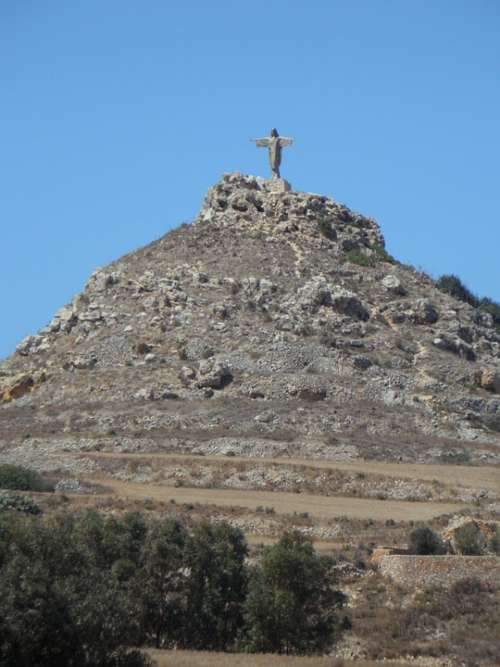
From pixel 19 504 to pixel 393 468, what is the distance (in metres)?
16.4

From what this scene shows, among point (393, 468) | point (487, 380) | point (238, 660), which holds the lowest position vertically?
point (238, 660)

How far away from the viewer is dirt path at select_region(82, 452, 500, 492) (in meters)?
56.1

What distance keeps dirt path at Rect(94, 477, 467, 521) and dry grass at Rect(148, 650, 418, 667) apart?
14.9 meters

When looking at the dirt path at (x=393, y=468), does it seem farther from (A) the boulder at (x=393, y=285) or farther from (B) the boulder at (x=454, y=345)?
(A) the boulder at (x=393, y=285)

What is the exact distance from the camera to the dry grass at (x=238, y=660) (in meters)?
32.6

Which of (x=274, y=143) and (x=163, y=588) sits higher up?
(x=274, y=143)

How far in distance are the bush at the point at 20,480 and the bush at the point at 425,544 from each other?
15525 mm

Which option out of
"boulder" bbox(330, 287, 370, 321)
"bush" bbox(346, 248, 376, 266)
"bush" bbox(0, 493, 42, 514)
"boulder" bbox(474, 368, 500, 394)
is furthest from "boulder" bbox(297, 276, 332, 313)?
"bush" bbox(0, 493, 42, 514)

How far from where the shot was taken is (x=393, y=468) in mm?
57594

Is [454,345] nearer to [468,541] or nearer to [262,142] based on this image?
[262,142]

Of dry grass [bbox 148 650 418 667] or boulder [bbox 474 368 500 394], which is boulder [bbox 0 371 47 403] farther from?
dry grass [bbox 148 650 418 667]

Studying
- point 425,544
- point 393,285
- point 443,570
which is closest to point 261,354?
point 393,285

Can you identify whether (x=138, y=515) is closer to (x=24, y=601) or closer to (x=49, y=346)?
(x=24, y=601)

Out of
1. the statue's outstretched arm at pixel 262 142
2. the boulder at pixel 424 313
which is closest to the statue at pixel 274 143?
the statue's outstretched arm at pixel 262 142
